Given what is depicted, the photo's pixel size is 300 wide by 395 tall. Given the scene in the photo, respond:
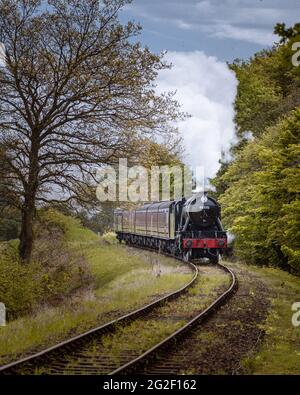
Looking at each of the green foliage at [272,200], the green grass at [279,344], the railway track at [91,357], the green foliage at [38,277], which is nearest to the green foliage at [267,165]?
the green foliage at [272,200]

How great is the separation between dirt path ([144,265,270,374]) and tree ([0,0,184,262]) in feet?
25.8

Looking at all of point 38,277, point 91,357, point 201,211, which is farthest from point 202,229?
point 91,357

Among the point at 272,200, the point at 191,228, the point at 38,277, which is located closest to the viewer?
the point at 38,277

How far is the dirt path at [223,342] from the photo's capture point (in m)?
9.56

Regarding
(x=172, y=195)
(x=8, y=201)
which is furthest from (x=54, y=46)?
(x=172, y=195)

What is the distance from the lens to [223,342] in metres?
11.4

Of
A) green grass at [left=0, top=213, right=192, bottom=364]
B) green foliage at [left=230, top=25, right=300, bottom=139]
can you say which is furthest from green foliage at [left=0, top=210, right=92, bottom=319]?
green foliage at [left=230, top=25, right=300, bottom=139]

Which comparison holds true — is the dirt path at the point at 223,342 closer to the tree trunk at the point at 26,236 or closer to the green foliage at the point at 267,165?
the green foliage at the point at 267,165

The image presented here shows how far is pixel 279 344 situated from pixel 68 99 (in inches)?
482

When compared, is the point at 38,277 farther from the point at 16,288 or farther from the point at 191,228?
the point at 191,228

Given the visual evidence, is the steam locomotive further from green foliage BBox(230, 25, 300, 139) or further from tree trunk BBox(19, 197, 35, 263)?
green foliage BBox(230, 25, 300, 139)

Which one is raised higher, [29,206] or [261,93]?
[261,93]

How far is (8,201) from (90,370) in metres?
11.9
